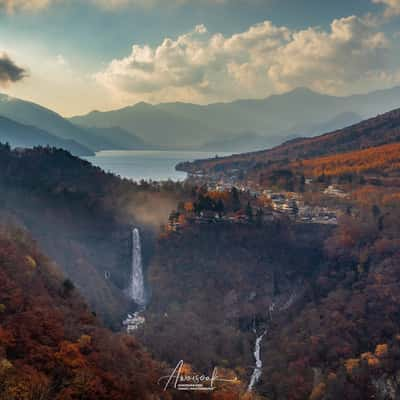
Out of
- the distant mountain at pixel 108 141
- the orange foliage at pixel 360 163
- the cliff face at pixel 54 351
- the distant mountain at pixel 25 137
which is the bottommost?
the cliff face at pixel 54 351

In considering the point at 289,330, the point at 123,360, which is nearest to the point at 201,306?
the point at 289,330

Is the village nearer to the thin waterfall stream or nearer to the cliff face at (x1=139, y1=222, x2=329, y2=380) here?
the cliff face at (x1=139, y1=222, x2=329, y2=380)

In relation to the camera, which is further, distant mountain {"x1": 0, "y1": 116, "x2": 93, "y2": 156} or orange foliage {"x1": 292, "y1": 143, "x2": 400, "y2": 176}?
distant mountain {"x1": 0, "y1": 116, "x2": 93, "y2": 156}

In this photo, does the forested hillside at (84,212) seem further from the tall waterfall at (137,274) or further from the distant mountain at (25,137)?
the distant mountain at (25,137)

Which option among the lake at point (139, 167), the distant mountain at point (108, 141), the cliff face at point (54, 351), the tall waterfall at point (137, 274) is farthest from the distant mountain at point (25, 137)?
the cliff face at point (54, 351)

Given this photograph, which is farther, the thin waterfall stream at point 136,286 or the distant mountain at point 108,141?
the distant mountain at point 108,141

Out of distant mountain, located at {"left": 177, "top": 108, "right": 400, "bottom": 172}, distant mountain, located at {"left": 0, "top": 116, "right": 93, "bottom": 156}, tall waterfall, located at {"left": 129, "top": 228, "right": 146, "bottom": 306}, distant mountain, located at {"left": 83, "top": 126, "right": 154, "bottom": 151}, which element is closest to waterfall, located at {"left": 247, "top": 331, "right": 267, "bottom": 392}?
tall waterfall, located at {"left": 129, "top": 228, "right": 146, "bottom": 306}
